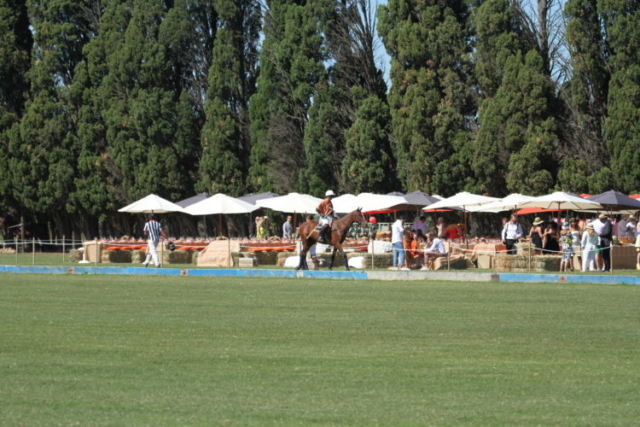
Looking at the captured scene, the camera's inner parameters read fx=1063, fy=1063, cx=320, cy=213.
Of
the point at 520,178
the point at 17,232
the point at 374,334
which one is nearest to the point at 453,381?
the point at 374,334

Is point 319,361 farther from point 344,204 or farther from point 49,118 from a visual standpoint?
point 49,118

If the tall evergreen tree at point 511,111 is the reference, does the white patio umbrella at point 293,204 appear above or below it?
below

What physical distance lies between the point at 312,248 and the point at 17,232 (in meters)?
32.1

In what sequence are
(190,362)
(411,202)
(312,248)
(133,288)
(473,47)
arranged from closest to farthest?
1. (190,362)
2. (133,288)
3. (312,248)
4. (411,202)
5. (473,47)

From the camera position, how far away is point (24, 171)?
5625cm

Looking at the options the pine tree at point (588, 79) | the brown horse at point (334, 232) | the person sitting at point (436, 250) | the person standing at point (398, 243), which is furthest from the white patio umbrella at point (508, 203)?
the brown horse at point (334, 232)

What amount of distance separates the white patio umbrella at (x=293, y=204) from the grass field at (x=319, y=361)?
19728 mm

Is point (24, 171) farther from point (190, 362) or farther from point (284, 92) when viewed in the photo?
point (190, 362)

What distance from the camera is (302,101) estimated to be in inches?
1885

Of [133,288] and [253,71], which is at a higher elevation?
[253,71]

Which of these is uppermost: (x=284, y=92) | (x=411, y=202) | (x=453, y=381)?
(x=284, y=92)

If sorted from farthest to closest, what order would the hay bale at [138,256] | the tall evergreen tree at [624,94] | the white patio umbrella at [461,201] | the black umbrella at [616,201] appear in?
the hay bale at [138,256]
the tall evergreen tree at [624,94]
the white patio umbrella at [461,201]
the black umbrella at [616,201]

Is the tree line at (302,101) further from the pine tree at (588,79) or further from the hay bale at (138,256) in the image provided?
the hay bale at (138,256)

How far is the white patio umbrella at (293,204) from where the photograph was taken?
38.0 meters
